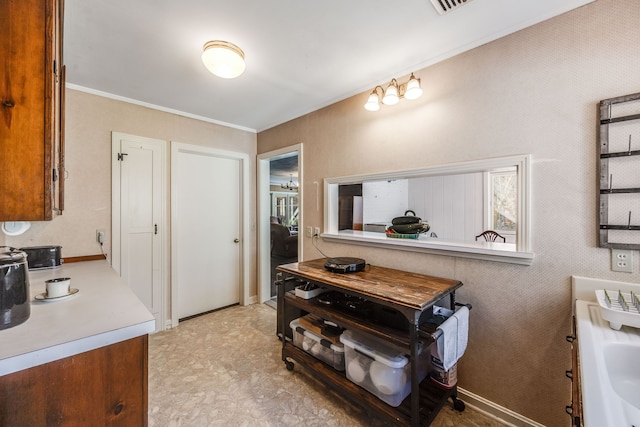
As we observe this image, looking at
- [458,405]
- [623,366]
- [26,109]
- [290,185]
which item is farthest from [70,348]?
[290,185]

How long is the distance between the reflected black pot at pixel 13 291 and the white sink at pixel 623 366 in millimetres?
1995

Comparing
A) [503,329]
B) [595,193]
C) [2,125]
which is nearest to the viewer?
[2,125]

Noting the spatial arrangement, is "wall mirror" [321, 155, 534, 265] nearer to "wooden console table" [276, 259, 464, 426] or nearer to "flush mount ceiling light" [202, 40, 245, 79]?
"wooden console table" [276, 259, 464, 426]

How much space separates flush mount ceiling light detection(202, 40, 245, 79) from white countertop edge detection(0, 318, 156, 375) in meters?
1.53

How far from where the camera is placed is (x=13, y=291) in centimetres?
92

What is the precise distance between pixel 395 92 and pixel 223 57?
3.90 feet

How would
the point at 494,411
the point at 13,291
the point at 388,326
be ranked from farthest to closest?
the point at 494,411
the point at 388,326
the point at 13,291

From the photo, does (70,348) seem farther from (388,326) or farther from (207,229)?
(207,229)

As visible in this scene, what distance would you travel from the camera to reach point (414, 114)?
1.96m

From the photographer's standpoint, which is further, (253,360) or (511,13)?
(253,360)

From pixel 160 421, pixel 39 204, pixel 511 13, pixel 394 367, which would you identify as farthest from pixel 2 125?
pixel 511 13

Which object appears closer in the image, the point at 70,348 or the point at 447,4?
the point at 70,348

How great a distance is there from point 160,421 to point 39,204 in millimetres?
1512

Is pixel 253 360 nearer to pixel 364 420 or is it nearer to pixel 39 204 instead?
pixel 364 420
